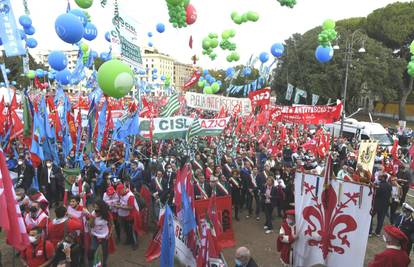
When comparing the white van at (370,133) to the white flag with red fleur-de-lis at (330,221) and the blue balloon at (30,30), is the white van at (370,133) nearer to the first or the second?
the white flag with red fleur-de-lis at (330,221)

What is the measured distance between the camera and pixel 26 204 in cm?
607

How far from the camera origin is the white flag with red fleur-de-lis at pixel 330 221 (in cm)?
516

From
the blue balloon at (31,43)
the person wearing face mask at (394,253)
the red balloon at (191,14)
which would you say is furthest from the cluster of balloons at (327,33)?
the blue balloon at (31,43)

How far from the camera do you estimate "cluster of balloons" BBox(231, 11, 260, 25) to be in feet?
48.4

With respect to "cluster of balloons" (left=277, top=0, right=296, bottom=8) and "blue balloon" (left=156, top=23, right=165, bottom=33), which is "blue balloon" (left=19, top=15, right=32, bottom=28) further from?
"cluster of balloons" (left=277, top=0, right=296, bottom=8)

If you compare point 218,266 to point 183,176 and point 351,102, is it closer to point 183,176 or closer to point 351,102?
point 183,176

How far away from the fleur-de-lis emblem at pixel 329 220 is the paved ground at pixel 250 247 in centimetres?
165

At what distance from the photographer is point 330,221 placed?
536 cm

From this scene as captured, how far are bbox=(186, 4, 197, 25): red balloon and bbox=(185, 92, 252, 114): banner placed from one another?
2.65 metres

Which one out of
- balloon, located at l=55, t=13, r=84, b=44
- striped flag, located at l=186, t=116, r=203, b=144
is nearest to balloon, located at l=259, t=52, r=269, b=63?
striped flag, located at l=186, t=116, r=203, b=144

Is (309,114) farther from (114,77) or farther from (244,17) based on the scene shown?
(114,77)

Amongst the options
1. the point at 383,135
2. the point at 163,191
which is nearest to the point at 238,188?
the point at 163,191

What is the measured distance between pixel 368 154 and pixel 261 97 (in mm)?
6227

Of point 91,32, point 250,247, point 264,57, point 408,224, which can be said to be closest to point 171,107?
point 250,247
